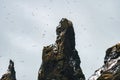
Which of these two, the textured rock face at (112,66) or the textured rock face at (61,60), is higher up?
the textured rock face at (61,60)

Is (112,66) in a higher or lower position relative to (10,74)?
lower

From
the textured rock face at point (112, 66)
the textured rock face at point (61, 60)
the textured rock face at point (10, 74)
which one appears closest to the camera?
the textured rock face at point (112, 66)

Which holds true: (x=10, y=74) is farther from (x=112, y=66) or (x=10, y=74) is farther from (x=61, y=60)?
(x=112, y=66)

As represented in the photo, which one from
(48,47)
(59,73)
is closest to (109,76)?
(59,73)

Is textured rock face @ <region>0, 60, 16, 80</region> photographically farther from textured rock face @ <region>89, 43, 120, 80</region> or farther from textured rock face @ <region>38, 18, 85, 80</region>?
textured rock face @ <region>89, 43, 120, 80</region>

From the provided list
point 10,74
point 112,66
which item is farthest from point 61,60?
point 112,66

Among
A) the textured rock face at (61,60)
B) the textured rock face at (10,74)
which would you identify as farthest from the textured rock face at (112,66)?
the textured rock face at (10,74)

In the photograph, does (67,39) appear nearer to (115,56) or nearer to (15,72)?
(15,72)

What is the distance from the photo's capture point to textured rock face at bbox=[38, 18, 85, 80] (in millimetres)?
117188

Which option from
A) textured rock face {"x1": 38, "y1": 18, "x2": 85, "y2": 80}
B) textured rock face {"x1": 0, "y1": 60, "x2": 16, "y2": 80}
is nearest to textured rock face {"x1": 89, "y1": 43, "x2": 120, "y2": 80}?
textured rock face {"x1": 38, "y1": 18, "x2": 85, "y2": 80}

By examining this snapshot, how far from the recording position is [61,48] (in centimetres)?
12175

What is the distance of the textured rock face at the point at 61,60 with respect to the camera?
117m

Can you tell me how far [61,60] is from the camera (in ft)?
391

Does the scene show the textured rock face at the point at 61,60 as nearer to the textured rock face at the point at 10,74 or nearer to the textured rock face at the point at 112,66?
the textured rock face at the point at 10,74
